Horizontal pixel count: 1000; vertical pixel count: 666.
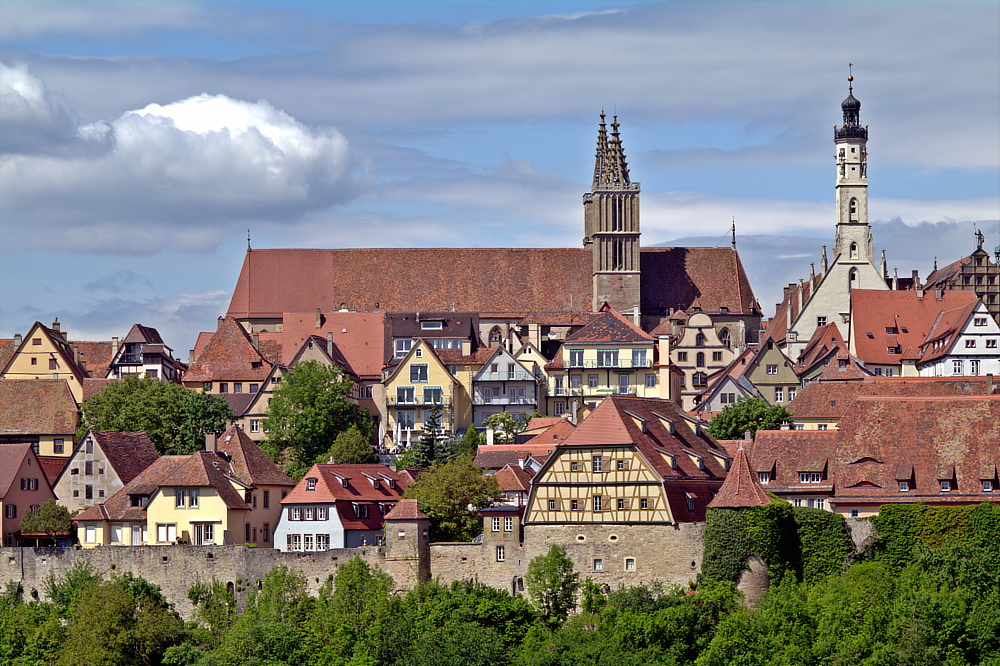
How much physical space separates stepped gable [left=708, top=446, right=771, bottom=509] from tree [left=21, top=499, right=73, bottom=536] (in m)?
30.5

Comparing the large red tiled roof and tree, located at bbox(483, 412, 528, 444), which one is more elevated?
the large red tiled roof

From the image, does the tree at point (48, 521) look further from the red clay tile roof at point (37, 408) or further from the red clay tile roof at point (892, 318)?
the red clay tile roof at point (892, 318)

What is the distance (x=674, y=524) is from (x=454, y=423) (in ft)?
128

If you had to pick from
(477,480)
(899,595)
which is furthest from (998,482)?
(477,480)

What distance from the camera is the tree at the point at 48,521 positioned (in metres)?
98.7

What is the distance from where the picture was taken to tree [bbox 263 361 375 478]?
373 feet

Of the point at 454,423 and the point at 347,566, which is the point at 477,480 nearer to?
the point at 347,566

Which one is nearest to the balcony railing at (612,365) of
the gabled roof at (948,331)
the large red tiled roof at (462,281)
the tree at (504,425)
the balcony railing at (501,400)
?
the balcony railing at (501,400)

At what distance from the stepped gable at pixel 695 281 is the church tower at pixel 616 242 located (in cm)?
196

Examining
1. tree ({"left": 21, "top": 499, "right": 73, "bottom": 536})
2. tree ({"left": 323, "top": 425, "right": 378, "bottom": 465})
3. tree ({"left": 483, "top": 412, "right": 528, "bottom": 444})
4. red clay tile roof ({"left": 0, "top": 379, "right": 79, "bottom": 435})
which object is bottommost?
tree ({"left": 21, "top": 499, "right": 73, "bottom": 536})

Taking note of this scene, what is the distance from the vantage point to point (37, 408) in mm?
116438

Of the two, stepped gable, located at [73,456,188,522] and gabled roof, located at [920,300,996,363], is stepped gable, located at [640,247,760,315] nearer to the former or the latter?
gabled roof, located at [920,300,996,363]

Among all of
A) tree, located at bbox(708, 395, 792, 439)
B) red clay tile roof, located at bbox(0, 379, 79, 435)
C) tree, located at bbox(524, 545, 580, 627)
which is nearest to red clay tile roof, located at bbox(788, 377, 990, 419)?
tree, located at bbox(708, 395, 792, 439)

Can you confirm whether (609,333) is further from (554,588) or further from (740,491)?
(740,491)
